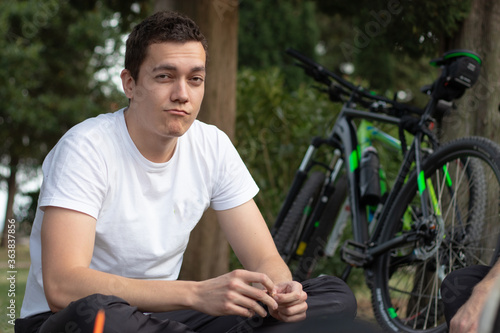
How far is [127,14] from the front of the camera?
578 centimetres

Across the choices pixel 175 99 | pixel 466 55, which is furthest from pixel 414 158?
pixel 175 99

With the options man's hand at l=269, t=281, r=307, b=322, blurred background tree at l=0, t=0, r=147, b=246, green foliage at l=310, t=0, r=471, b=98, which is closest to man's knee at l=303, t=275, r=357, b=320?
man's hand at l=269, t=281, r=307, b=322

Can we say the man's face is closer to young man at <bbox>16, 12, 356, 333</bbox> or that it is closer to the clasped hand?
young man at <bbox>16, 12, 356, 333</bbox>

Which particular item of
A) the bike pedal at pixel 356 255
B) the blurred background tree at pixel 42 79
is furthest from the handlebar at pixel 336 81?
the blurred background tree at pixel 42 79

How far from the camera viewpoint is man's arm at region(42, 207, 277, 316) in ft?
6.42

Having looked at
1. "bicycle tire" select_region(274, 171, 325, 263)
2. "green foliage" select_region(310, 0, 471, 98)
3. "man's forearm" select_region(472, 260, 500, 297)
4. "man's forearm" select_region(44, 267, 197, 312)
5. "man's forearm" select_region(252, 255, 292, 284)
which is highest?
"green foliage" select_region(310, 0, 471, 98)

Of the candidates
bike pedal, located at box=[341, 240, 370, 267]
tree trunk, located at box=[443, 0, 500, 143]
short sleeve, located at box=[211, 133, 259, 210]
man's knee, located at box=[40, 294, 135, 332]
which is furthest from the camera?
tree trunk, located at box=[443, 0, 500, 143]

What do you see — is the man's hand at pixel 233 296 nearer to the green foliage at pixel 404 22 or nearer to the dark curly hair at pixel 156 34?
the dark curly hair at pixel 156 34

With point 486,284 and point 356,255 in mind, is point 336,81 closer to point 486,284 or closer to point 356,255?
point 356,255

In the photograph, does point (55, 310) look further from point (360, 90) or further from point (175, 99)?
point (360, 90)

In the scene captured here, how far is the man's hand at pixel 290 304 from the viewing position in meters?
2.05

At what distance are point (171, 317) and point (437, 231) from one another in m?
Answer: 1.36

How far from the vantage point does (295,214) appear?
4078mm

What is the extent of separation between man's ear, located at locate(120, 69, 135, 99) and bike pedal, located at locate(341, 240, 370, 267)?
1.56 m
